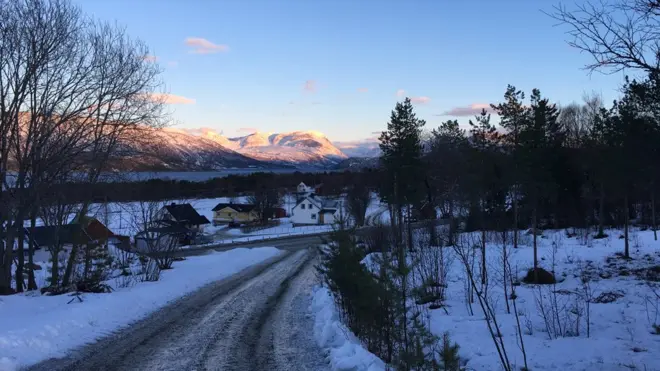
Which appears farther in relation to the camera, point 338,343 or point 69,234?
point 69,234

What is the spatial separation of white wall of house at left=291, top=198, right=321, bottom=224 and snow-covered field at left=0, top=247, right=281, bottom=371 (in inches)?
2271

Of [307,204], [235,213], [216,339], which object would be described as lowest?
[235,213]

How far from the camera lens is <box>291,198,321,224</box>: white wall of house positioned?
75.1m

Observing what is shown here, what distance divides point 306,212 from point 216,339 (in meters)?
66.8

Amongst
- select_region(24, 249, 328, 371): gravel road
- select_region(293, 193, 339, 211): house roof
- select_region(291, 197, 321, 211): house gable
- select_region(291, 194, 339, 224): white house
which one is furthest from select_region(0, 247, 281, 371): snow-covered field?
select_region(293, 193, 339, 211): house roof

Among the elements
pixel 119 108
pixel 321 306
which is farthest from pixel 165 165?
pixel 321 306

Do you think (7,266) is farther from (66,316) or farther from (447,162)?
(447,162)

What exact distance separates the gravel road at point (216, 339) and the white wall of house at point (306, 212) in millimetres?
60262

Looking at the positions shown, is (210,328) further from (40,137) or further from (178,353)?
(40,137)

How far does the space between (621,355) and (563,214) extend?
3346 centimetres

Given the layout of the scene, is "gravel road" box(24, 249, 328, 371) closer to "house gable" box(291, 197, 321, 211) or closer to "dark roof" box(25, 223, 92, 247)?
"dark roof" box(25, 223, 92, 247)

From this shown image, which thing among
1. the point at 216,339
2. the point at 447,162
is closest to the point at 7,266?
the point at 216,339

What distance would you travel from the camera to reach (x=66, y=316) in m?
10.0

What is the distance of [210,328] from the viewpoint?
32.1 ft
